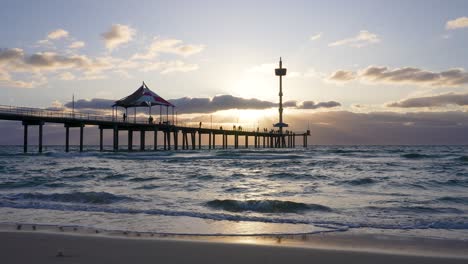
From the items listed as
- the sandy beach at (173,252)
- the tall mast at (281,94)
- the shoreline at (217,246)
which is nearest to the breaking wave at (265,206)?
the shoreline at (217,246)

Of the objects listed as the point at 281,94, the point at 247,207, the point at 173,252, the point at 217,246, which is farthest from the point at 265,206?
the point at 281,94

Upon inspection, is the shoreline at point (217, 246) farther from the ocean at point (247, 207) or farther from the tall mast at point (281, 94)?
the tall mast at point (281, 94)

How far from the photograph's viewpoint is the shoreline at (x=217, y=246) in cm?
445

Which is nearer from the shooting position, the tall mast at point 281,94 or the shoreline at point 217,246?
the shoreline at point 217,246

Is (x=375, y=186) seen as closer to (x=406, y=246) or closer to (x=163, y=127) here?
(x=406, y=246)

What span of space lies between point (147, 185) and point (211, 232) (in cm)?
730

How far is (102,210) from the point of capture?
8.32 metres

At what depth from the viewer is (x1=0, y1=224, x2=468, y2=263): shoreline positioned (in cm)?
445

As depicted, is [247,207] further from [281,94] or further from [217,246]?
[281,94]

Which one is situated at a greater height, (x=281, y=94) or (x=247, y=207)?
(x=281, y=94)

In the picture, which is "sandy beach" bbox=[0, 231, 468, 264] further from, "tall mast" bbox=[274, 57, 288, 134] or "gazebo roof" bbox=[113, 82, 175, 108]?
"tall mast" bbox=[274, 57, 288, 134]

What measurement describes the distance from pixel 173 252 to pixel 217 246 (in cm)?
57

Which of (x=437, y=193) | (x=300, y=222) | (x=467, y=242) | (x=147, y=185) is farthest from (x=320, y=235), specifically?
(x=147, y=185)

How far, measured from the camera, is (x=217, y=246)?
16.5ft
